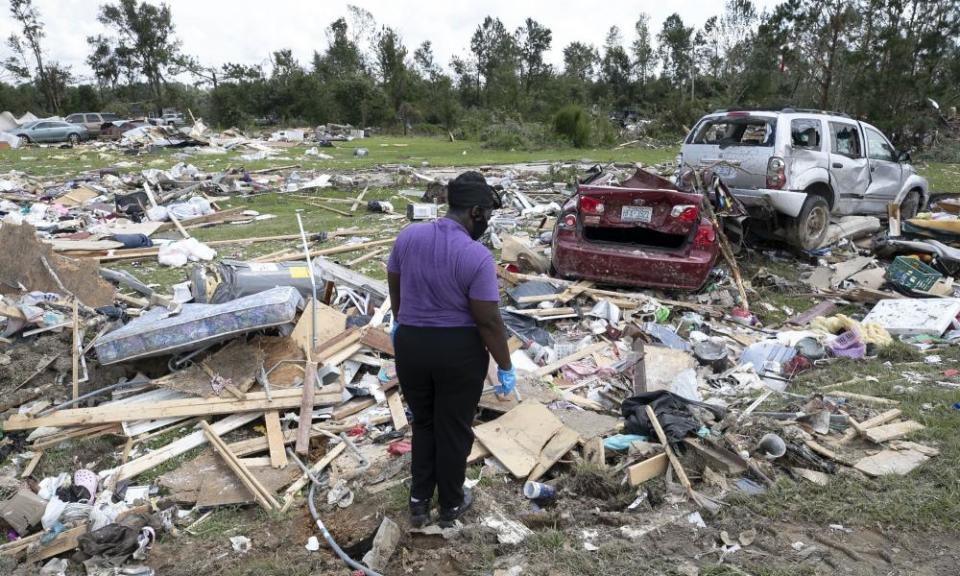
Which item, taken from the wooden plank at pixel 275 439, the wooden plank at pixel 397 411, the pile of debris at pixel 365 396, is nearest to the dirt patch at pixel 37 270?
the pile of debris at pixel 365 396

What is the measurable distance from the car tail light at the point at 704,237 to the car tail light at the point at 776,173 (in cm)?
209

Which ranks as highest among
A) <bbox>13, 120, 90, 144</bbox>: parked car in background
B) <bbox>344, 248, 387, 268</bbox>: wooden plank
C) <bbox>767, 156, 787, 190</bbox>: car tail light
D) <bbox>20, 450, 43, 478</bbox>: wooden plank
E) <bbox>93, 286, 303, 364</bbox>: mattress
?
<bbox>13, 120, 90, 144</bbox>: parked car in background

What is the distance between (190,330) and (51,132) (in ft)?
112

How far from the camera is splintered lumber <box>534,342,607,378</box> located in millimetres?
5234

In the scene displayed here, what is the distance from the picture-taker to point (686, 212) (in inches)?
255

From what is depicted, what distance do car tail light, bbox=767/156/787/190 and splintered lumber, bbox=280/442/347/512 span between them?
21.4ft

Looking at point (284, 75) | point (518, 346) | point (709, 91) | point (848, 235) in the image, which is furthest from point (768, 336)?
point (284, 75)

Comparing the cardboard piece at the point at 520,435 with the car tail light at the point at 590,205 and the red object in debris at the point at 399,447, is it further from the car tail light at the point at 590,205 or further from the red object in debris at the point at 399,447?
the car tail light at the point at 590,205

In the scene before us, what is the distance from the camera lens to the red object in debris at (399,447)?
4.00 metres

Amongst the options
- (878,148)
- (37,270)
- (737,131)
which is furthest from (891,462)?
(878,148)

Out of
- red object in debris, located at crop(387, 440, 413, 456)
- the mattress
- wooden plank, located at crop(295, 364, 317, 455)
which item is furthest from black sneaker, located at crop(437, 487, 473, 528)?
the mattress

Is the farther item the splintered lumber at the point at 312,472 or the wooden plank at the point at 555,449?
the wooden plank at the point at 555,449

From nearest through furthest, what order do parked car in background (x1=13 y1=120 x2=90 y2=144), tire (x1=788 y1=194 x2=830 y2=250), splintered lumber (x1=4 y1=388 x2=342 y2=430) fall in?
splintered lumber (x1=4 y1=388 x2=342 y2=430) < tire (x1=788 y1=194 x2=830 y2=250) < parked car in background (x1=13 y1=120 x2=90 y2=144)

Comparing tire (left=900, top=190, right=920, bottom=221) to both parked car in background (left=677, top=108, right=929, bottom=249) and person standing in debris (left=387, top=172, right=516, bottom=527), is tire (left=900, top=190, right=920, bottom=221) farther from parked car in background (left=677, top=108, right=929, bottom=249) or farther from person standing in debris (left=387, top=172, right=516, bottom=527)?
person standing in debris (left=387, top=172, right=516, bottom=527)
